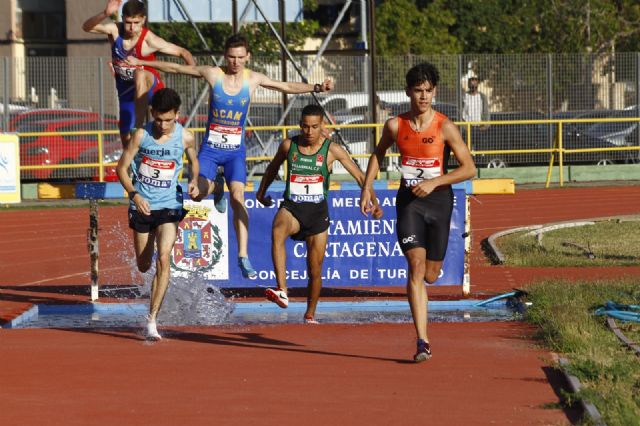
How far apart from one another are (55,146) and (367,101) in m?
6.81

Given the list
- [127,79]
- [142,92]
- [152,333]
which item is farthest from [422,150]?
[127,79]

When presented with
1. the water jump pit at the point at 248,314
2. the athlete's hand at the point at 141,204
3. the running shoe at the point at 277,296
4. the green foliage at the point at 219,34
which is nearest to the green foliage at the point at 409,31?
the green foliage at the point at 219,34

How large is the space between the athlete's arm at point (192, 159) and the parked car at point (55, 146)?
18064mm

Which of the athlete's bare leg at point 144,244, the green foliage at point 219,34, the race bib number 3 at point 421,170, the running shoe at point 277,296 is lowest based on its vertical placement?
the running shoe at point 277,296

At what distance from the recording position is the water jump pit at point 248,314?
13336 millimetres

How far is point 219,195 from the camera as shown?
13.8 metres

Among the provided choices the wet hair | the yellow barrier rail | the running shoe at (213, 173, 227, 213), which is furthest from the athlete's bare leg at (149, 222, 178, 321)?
the yellow barrier rail

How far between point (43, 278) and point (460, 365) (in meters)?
8.20

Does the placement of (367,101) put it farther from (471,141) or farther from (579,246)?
(579,246)

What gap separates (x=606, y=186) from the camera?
3200cm

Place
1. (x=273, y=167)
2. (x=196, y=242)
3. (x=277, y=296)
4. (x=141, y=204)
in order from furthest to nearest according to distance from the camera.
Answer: (x=196, y=242), (x=273, y=167), (x=277, y=296), (x=141, y=204)

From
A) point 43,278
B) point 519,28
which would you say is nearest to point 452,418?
point 43,278

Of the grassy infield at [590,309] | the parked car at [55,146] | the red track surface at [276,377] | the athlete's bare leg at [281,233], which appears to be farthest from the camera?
the parked car at [55,146]

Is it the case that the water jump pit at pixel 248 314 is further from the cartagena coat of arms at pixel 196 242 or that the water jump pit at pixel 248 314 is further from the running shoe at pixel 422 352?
the running shoe at pixel 422 352
